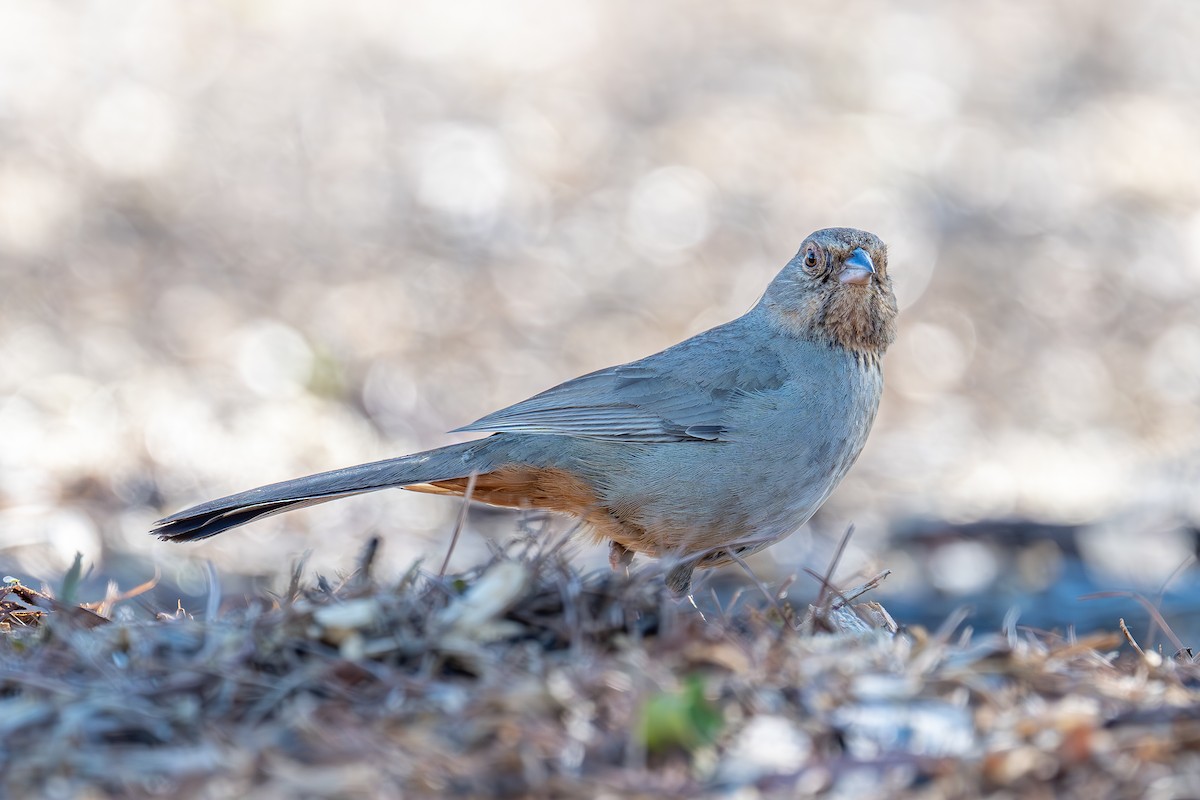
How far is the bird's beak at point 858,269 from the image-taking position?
4527 mm

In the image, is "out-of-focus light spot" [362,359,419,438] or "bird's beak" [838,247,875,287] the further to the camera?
"out-of-focus light spot" [362,359,419,438]

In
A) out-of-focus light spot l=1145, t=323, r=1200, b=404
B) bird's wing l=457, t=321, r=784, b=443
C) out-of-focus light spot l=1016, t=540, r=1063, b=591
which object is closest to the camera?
bird's wing l=457, t=321, r=784, b=443

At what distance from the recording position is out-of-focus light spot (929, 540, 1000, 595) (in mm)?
5883

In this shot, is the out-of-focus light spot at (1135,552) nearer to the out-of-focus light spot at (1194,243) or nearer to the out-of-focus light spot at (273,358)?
the out-of-focus light spot at (1194,243)

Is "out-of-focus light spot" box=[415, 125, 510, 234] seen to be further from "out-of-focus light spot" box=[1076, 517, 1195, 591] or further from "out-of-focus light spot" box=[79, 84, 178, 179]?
"out-of-focus light spot" box=[1076, 517, 1195, 591]

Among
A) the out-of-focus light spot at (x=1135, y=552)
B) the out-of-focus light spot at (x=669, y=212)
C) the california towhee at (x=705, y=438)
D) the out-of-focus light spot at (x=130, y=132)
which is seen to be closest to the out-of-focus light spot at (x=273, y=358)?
the out-of-focus light spot at (x=130, y=132)

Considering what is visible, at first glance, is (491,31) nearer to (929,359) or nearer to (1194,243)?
(929,359)

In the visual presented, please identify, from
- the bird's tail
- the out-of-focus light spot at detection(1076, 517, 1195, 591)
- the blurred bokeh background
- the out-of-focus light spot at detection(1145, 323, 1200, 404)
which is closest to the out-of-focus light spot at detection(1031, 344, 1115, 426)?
the blurred bokeh background

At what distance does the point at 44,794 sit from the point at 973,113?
9.10 metres

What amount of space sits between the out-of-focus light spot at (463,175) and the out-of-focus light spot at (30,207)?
2.21 metres

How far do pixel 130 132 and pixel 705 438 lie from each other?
224 inches

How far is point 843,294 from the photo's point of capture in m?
4.61

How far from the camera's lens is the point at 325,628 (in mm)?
2613

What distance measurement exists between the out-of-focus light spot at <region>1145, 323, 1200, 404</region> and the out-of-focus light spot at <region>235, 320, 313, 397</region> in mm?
4991
